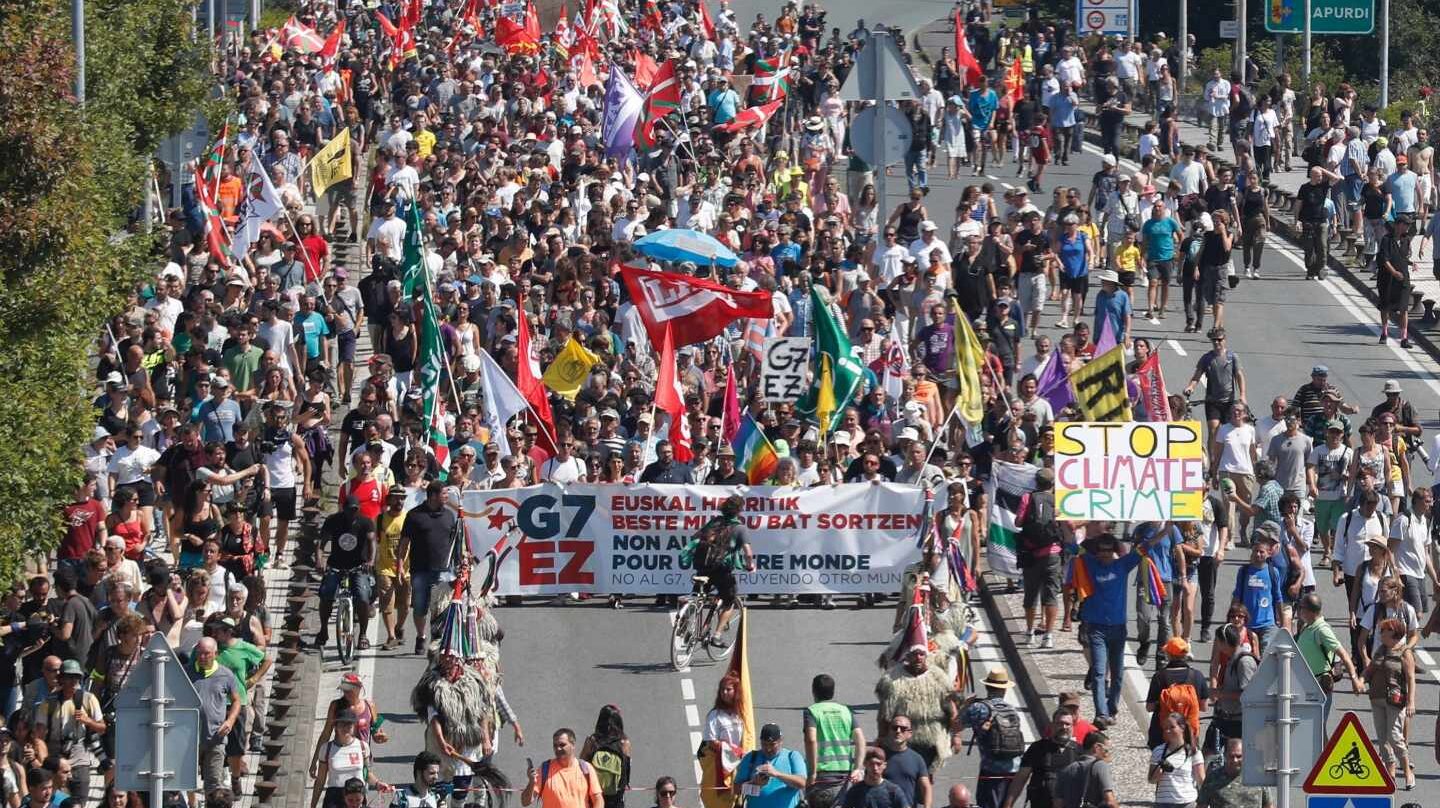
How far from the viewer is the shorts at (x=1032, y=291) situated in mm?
35125

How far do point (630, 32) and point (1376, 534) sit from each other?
35.8m

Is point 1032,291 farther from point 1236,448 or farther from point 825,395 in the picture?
point 1236,448

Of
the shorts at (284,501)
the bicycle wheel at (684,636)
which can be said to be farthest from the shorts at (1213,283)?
the shorts at (284,501)

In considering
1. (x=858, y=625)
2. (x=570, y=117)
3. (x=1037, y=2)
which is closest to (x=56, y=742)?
(x=858, y=625)

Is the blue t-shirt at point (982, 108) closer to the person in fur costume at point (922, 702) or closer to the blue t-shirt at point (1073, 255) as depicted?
the blue t-shirt at point (1073, 255)

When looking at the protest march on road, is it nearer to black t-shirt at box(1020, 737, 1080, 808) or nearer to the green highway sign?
black t-shirt at box(1020, 737, 1080, 808)

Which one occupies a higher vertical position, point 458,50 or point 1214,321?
point 458,50

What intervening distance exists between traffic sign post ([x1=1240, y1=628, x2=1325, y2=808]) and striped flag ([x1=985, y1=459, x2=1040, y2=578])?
26.1ft

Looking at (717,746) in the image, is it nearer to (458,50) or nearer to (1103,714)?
(1103,714)

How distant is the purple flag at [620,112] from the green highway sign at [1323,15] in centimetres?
1861

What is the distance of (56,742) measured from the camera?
21.2 m

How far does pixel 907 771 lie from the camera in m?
20.0

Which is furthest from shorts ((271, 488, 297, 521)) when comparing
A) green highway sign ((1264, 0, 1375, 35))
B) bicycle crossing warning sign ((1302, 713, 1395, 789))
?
green highway sign ((1264, 0, 1375, 35))

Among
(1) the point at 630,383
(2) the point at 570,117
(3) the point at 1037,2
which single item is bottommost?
(1) the point at 630,383
